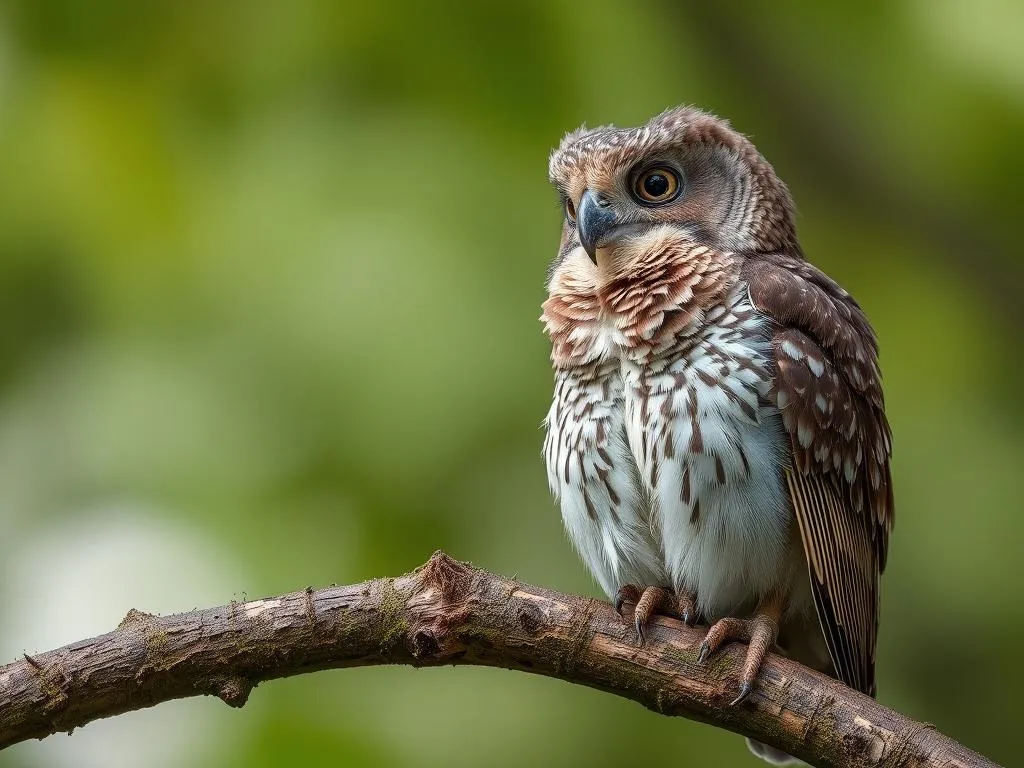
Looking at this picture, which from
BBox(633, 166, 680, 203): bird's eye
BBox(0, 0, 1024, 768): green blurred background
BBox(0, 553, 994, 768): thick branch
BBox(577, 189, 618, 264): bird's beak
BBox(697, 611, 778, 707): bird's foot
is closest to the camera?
BBox(0, 553, 994, 768): thick branch

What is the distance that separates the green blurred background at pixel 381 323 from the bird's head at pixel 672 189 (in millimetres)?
652

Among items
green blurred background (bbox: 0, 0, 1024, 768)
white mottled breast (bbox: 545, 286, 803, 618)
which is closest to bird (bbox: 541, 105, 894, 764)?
white mottled breast (bbox: 545, 286, 803, 618)

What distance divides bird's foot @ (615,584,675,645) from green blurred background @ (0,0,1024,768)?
971mm

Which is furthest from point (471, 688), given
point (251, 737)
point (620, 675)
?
point (620, 675)

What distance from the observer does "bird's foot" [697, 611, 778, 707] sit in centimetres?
309

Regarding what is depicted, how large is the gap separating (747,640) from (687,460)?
510 millimetres

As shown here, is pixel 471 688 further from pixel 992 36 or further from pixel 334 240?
pixel 992 36

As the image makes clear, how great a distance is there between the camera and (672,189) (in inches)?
158

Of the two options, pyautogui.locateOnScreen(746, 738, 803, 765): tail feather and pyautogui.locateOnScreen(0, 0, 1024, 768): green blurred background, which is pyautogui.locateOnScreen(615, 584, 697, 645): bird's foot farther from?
pyautogui.locateOnScreen(0, 0, 1024, 768): green blurred background

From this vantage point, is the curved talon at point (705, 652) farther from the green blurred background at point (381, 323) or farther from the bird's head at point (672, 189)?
the green blurred background at point (381, 323)

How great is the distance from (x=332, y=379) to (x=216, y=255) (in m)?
0.69

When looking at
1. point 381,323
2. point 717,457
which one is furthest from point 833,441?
point 381,323

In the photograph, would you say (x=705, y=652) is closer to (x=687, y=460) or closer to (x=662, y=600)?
(x=662, y=600)

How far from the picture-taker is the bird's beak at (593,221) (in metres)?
3.83
